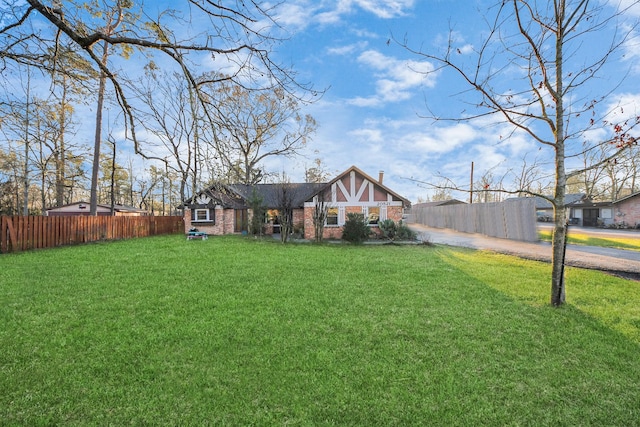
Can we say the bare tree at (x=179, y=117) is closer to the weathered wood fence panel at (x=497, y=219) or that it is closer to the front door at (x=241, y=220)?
the weathered wood fence panel at (x=497, y=219)

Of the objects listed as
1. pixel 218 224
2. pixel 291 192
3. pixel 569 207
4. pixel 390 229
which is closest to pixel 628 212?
pixel 569 207

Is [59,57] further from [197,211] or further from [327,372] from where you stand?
[197,211]

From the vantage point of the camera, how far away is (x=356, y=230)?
1562 cm

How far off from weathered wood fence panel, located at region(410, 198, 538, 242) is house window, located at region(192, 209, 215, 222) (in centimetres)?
1930

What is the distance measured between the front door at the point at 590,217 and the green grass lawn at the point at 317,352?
3203cm

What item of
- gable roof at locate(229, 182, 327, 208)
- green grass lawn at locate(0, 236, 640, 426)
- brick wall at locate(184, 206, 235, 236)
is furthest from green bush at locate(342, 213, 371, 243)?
brick wall at locate(184, 206, 235, 236)

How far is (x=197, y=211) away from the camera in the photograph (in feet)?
70.4

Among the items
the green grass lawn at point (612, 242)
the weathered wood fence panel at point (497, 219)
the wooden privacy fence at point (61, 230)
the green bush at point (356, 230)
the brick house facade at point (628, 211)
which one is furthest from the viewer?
the brick house facade at point (628, 211)

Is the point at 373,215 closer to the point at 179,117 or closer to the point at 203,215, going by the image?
the point at 203,215

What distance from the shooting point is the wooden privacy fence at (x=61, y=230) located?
459 inches

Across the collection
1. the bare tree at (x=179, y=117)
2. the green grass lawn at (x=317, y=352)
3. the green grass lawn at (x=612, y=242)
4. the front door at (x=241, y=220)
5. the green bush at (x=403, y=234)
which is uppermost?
the bare tree at (x=179, y=117)

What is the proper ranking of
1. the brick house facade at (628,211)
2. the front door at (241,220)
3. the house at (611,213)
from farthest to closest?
the house at (611,213), the brick house facade at (628,211), the front door at (241,220)

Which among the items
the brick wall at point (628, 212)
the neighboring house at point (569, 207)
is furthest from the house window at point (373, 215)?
the brick wall at point (628, 212)

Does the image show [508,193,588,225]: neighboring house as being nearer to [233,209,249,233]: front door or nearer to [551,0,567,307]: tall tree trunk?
[233,209,249,233]: front door
